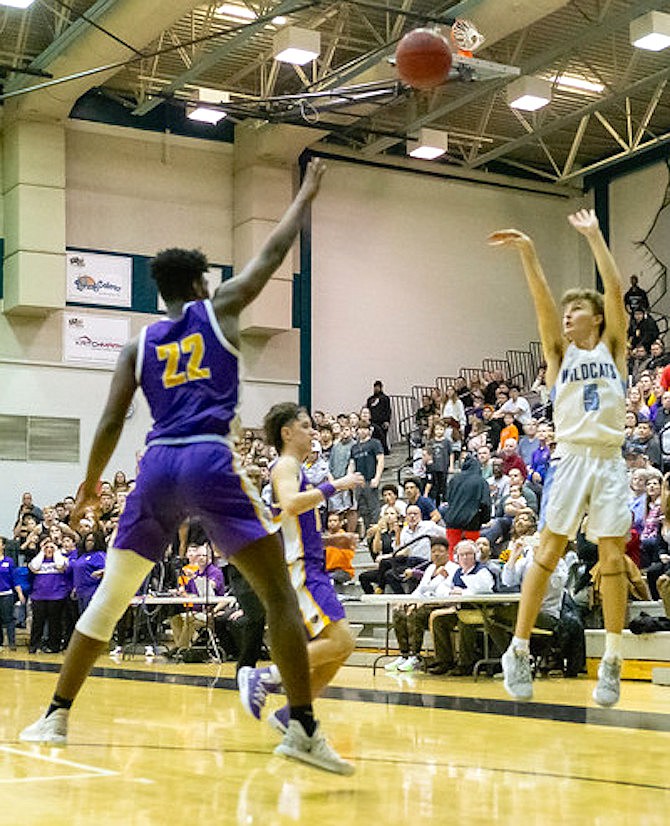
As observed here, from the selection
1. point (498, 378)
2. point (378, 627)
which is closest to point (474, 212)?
point (498, 378)

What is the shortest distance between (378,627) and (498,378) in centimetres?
824

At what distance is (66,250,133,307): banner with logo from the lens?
2239cm

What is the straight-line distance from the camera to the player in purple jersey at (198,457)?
15.1ft

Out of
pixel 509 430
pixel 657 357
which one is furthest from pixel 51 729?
pixel 657 357

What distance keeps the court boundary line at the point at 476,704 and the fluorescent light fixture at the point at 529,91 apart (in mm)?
12027

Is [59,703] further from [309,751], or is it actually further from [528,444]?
[528,444]

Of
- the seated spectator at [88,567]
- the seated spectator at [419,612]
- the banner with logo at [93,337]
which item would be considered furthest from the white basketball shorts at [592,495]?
the banner with logo at [93,337]

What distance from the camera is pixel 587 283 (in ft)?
87.9

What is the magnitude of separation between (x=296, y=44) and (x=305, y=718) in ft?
49.8

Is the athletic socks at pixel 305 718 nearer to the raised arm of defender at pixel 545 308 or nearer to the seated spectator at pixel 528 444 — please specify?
the raised arm of defender at pixel 545 308

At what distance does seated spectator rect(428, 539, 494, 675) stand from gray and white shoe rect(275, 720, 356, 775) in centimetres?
681

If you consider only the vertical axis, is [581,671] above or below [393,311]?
below

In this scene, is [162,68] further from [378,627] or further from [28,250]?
[378,627]

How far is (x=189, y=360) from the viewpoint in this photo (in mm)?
4699
